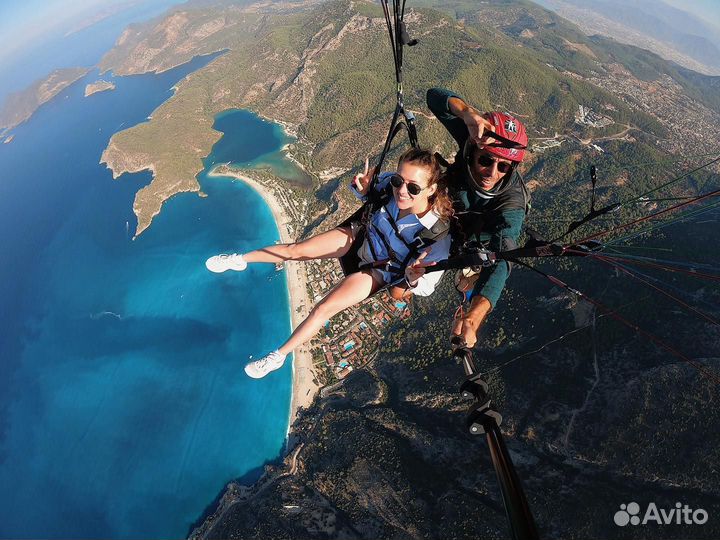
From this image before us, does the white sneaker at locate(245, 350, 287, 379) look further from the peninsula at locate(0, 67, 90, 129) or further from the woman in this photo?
the peninsula at locate(0, 67, 90, 129)

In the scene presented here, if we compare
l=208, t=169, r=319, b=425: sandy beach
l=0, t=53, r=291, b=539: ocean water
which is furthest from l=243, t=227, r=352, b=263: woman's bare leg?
l=0, t=53, r=291, b=539: ocean water

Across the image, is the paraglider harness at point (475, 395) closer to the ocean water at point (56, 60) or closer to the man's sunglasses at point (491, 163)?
the man's sunglasses at point (491, 163)

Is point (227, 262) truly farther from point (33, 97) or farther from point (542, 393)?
point (33, 97)

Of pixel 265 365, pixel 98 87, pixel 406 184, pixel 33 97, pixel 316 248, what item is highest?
pixel 406 184

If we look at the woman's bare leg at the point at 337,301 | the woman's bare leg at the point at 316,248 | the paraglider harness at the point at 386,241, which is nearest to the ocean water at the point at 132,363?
the woman's bare leg at the point at 316,248

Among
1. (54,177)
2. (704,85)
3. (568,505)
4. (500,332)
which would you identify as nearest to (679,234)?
(500,332)

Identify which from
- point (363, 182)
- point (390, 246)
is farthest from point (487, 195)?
point (363, 182)

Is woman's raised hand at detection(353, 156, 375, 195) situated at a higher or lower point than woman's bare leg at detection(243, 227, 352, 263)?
higher
